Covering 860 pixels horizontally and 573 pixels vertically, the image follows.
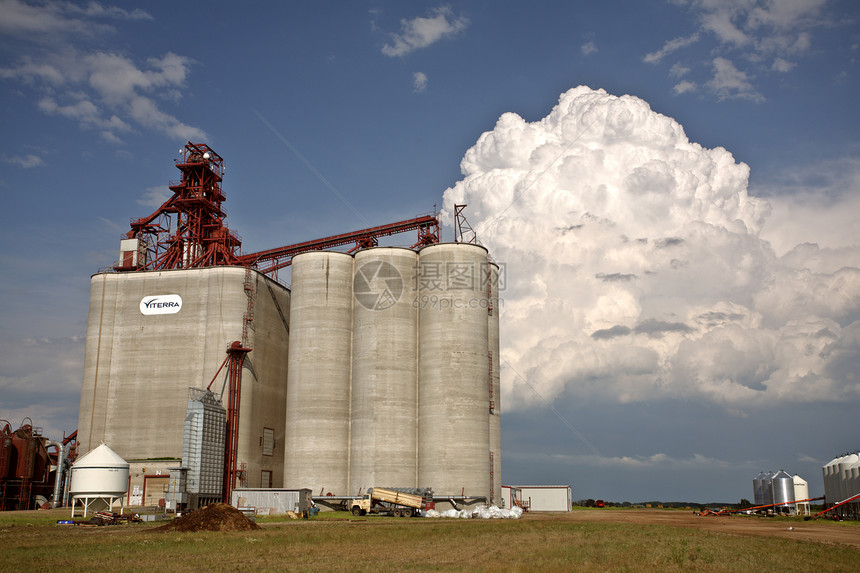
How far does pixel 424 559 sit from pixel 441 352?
148 feet

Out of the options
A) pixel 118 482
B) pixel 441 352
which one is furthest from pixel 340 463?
pixel 118 482

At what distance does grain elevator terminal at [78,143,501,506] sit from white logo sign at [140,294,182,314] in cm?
15

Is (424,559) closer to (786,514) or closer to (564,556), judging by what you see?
(564,556)

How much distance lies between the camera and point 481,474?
72.1 metres

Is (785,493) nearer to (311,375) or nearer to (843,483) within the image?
(843,483)

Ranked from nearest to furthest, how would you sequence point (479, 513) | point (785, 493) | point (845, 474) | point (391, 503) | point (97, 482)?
point (97, 482) < point (391, 503) < point (479, 513) < point (845, 474) < point (785, 493)

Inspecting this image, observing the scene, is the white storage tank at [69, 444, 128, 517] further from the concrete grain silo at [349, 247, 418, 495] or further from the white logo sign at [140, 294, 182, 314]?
the concrete grain silo at [349, 247, 418, 495]

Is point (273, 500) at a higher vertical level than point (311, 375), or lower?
lower

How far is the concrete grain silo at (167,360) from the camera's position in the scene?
2940 inches

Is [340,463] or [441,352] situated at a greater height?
[441,352]

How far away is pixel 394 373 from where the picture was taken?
7444cm

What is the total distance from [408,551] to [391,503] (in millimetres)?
35437

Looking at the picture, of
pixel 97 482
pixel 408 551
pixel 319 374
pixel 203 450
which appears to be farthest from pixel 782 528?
pixel 97 482

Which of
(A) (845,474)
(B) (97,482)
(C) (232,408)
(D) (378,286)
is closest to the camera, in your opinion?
(B) (97,482)
